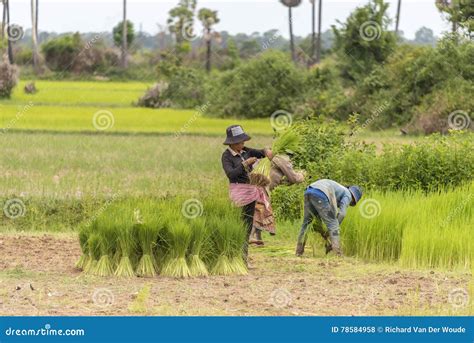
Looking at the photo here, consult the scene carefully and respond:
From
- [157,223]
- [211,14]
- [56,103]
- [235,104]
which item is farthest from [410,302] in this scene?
[211,14]

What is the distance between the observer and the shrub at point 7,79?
40375 millimetres

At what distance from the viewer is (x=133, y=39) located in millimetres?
69000

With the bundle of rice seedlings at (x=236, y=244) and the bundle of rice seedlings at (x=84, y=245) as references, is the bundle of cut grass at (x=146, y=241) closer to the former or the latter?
the bundle of rice seedlings at (x=84, y=245)

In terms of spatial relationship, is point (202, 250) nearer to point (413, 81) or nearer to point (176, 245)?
point (176, 245)

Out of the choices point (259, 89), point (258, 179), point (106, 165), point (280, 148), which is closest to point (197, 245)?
point (258, 179)

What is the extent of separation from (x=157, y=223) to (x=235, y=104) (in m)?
27.9

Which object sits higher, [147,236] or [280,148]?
[280,148]

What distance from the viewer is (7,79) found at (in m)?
40.6

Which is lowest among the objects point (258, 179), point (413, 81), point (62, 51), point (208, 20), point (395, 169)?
point (395, 169)

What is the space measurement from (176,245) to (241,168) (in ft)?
4.00

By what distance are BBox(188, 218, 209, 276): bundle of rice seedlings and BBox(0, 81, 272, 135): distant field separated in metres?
17.5

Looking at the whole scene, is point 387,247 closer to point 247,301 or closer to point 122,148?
point 247,301

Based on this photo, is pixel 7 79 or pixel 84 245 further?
pixel 7 79

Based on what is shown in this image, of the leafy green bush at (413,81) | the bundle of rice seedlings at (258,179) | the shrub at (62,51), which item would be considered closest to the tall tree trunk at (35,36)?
the shrub at (62,51)
